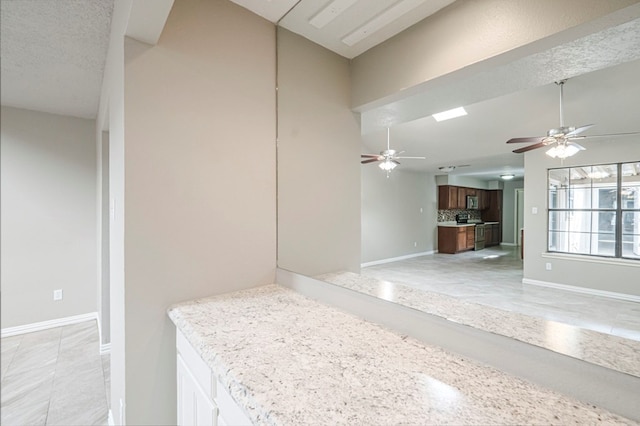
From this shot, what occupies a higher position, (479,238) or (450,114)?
(450,114)

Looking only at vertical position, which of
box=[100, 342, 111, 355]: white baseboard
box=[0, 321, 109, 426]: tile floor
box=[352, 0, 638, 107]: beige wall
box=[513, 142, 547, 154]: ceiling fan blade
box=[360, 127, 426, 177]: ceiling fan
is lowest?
box=[0, 321, 109, 426]: tile floor

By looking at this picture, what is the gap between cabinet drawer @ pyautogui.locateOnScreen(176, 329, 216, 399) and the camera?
3.28 feet

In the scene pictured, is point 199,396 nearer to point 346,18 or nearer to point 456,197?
point 456,197

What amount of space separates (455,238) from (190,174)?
1273 mm

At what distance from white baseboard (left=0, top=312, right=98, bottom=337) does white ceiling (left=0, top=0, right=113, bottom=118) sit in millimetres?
2386

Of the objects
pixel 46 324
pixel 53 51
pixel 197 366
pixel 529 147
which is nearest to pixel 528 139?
pixel 529 147

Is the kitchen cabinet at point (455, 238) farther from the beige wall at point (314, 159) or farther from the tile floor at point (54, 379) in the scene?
the tile floor at point (54, 379)

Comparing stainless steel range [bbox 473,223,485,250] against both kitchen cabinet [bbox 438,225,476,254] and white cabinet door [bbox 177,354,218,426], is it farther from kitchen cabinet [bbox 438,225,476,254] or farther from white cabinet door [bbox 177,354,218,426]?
white cabinet door [bbox 177,354,218,426]

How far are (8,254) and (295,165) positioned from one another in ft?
11.4

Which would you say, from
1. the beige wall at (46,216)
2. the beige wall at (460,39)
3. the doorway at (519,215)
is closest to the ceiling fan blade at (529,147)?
the doorway at (519,215)

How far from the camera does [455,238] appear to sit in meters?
1.02

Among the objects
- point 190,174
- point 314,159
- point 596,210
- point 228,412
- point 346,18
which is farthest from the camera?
point 314,159

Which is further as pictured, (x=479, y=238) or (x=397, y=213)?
(x=397, y=213)

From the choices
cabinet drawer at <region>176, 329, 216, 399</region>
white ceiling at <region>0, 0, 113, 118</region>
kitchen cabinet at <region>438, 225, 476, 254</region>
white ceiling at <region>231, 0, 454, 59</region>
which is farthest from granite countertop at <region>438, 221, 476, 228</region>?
Answer: white ceiling at <region>0, 0, 113, 118</region>
